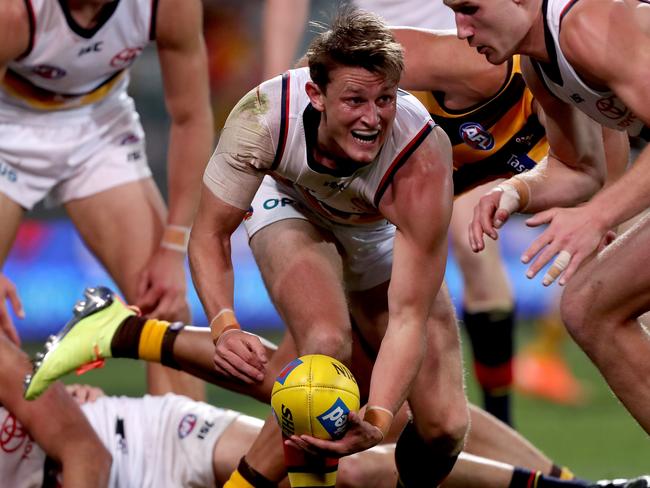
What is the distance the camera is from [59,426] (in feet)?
15.6

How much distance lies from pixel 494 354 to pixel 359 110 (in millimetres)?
2253

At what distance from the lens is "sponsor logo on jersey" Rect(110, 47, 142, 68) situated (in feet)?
17.1

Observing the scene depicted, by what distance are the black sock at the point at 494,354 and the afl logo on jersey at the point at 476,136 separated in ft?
3.74

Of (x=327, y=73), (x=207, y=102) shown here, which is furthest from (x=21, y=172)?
(x=327, y=73)

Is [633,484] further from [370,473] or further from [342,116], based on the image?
[342,116]

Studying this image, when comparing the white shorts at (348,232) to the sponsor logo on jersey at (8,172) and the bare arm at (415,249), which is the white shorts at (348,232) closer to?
the bare arm at (415,249)

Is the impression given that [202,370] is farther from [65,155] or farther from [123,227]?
[65,155]

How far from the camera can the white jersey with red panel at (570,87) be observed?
12.9 feet

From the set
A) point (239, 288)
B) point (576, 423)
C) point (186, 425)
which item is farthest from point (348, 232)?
point (239, 288)

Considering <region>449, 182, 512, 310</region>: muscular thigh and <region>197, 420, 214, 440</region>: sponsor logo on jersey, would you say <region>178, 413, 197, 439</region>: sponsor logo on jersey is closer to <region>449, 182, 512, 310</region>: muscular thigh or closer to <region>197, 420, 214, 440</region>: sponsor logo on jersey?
<region>197, 420, 214, 440</region>: sponsor logo on jersey

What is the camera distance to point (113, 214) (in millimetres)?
5402

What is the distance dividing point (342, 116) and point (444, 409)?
124 centimetres

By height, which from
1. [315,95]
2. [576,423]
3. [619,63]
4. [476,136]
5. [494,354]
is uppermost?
[619,63]

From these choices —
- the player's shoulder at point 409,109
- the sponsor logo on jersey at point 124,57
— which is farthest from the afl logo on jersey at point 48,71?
the player's shoulder at point 409,109
